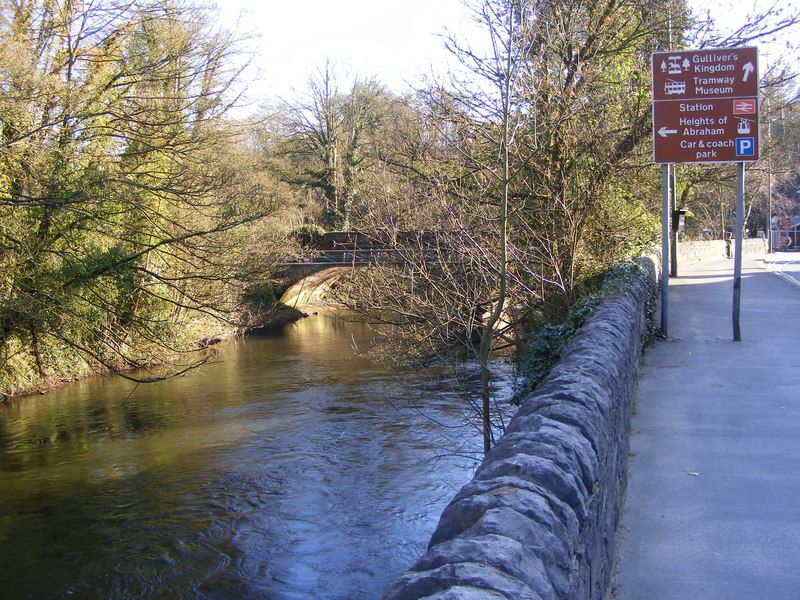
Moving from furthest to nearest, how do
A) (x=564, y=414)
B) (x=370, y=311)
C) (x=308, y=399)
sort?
(x=308, y=399)
(x=370, y=311)
(x=564, y=414)

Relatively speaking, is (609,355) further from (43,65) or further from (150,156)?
(150,156)

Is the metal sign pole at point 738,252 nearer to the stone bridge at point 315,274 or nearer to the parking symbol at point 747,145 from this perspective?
the parking symbol at point 747,145

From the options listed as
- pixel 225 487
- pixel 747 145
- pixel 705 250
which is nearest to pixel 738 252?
pixel 747 145

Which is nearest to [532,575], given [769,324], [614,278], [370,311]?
[614,278]

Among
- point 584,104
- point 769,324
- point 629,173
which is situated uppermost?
point 584,104

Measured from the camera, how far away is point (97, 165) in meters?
14.0

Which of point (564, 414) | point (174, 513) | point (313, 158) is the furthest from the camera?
point (313, 158)

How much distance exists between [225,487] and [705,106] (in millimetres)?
9250

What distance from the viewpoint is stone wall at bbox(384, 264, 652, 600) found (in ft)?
6.72

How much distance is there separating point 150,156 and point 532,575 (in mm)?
15430

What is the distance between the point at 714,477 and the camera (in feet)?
17.8

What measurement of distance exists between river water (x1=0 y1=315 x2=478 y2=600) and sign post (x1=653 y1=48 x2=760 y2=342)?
5.42 metres

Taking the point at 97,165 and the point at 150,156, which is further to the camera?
the point at 150,156

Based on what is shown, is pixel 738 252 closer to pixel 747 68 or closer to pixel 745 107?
pixel 745 107
